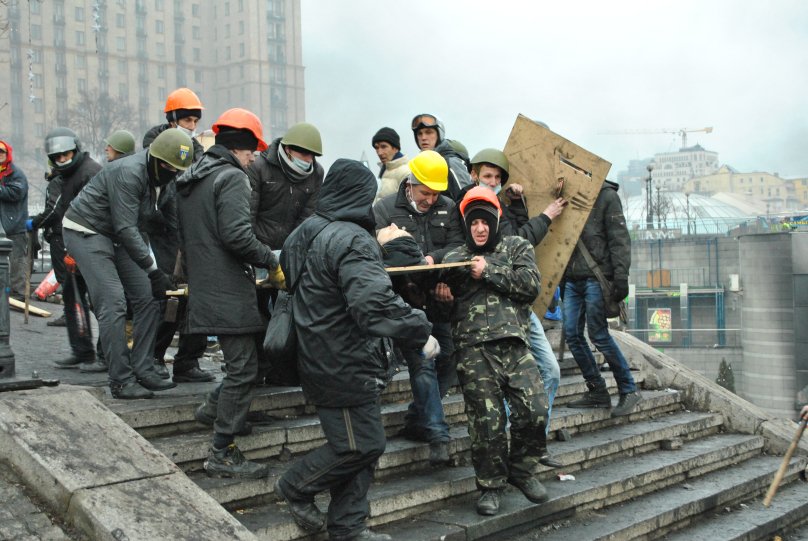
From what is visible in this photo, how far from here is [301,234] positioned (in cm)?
475

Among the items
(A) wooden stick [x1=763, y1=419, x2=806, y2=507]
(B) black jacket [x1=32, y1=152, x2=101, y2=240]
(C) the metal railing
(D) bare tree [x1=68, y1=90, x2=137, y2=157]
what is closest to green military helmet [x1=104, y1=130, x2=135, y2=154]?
(B) black jacket [x1=32, y1=152, x2=101, y2=240]

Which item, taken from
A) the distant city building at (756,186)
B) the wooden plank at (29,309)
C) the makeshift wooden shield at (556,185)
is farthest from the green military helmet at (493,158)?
the distant city building at (756,186)

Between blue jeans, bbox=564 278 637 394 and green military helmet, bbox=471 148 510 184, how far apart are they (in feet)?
4.45

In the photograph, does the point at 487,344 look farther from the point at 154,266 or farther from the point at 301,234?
the point at 154,266

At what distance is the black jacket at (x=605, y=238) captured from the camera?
7266 millimetres

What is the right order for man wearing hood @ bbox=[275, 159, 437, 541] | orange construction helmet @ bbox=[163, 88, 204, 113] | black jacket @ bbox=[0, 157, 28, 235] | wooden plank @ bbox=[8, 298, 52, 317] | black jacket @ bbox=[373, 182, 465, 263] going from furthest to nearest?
1. wooden plank @ bbox=[8, 298, 52, 317]
2. black jacket @ bbox=[0, 157, 28, 235]
3. orange construction helmet @ bbox=[163, 88, 204, 113]
4. black jacket @ bbox=[373, 182, 465, 263]
5. man wearing hood @ bbox=[275, 159, 437, 541]

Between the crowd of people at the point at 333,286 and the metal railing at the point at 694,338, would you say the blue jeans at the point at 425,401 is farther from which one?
the metal railing at the point at 694,338

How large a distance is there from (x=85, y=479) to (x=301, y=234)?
1.58m

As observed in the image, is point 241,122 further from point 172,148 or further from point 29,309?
point 29,309

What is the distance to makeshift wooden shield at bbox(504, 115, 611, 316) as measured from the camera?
693 centimetres

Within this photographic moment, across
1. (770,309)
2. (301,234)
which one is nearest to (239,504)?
(301,234)

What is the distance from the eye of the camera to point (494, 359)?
215 inches

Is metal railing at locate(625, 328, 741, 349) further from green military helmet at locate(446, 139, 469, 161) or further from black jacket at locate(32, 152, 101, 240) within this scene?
black jacket at locate(32, 152, 101, 240)

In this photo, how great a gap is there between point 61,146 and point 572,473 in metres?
4.69
